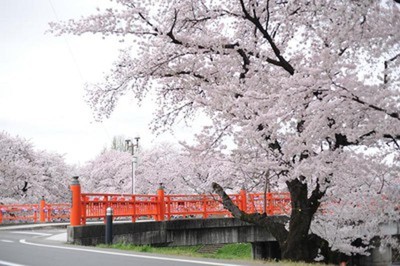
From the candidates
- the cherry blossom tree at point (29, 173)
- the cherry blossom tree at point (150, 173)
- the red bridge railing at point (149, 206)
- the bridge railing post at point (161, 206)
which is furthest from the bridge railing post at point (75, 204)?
the cherry blossom tree at point (29, 173)

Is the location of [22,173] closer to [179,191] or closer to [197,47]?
[179,191]

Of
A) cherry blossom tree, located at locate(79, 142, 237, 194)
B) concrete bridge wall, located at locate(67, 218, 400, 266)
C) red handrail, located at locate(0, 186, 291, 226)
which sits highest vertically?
cherry blossom tree, located at locate(79, 142, 237, 194)

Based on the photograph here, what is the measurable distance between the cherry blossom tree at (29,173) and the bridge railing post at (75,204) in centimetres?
2934

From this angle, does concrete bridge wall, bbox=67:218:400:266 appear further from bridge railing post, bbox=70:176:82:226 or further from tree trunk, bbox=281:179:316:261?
tree trunk, bbox=281:179:316:261

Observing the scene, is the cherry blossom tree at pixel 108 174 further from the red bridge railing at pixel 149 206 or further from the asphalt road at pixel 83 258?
the asphalt road at pixel 83 258

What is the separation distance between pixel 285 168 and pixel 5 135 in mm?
40658

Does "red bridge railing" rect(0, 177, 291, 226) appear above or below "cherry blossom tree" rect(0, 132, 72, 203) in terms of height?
below

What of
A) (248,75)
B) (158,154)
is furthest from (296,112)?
(158,154)

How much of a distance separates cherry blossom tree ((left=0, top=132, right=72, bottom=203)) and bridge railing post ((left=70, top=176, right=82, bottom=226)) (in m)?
29.3

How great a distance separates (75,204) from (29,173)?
33066 mm

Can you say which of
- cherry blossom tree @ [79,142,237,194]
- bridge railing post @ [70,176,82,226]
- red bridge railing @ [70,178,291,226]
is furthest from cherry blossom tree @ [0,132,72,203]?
bridge railing post @ [70,176,82,226]

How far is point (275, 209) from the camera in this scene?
2605 cm

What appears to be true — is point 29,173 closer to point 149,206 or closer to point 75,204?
point 149,206

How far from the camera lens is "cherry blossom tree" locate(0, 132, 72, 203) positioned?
148ft
